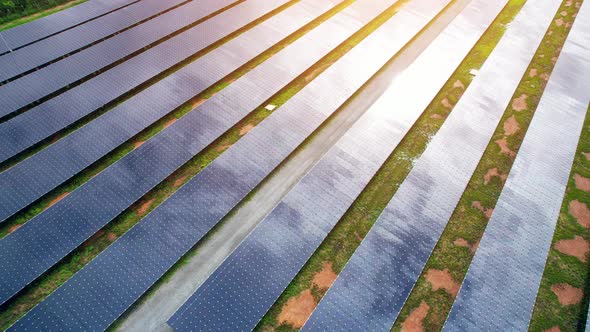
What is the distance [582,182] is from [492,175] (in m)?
4.94

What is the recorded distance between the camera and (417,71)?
24.1 metres

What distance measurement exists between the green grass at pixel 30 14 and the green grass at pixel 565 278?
37.2 m

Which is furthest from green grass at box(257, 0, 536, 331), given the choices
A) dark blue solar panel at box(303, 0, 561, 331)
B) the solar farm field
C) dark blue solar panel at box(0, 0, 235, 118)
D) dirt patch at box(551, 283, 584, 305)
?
dark blue solar panel at box(0, 0, 235, 118)

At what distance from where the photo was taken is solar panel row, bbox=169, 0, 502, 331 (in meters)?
13.3

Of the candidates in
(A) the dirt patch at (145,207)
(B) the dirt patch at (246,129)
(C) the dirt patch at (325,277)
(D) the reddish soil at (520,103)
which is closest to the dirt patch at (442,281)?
(C) the dirt patch at (325,277)

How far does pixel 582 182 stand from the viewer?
19.0 meters

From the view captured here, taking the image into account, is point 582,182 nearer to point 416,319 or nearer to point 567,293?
point 567,293

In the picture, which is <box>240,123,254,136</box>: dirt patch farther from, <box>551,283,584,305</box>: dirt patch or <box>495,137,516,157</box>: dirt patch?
<box>551,283,584,305</box>: dirt patch

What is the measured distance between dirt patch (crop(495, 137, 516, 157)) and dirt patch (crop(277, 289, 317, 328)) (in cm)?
1422

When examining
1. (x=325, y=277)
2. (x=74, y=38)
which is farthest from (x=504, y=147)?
(x=74, y=38)

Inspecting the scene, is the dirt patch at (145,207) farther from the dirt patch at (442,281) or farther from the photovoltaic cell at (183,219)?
the dirt patch at (442,281)

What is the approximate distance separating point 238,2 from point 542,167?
25.3 meters

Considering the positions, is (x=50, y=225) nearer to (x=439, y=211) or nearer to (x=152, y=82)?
(x=152, y=82)

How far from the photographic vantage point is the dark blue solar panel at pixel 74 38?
22.3 metres
